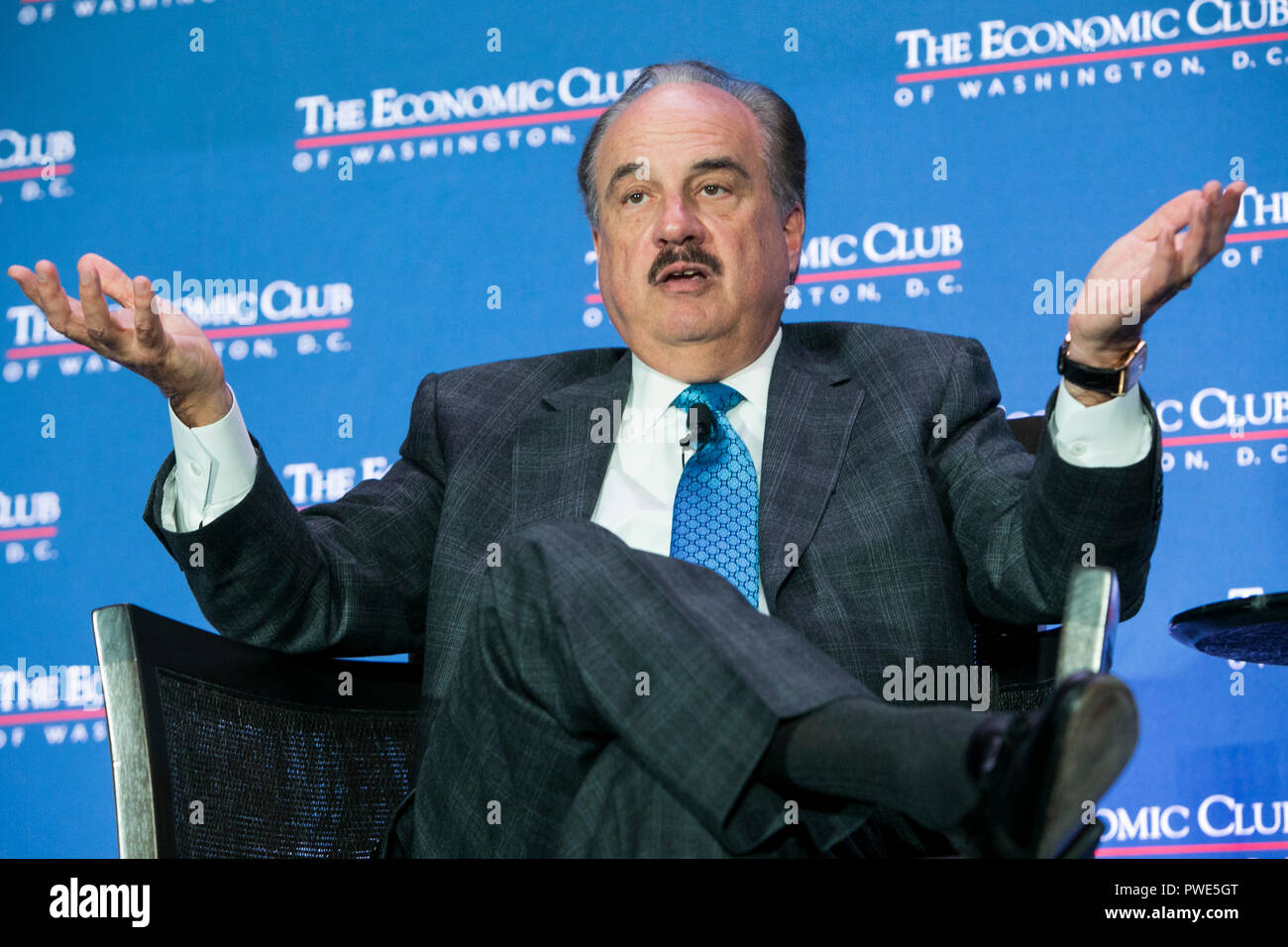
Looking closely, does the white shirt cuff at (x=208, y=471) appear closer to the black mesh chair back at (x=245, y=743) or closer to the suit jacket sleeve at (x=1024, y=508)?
the black mesh chair back at (x=245, y=743)

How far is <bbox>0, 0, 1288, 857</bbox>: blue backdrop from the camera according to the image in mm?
2527

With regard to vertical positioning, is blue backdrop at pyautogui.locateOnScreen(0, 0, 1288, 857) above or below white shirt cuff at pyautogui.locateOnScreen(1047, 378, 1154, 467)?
above

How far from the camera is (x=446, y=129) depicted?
2934 mm

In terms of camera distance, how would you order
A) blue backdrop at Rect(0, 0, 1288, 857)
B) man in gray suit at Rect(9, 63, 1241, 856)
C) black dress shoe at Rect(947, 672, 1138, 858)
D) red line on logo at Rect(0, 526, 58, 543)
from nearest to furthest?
1. black dress shoe at Rect(947, 672, 1138, 858)
2. man in gray suit at Rect(9, 63, 1241, 856)
3. blue backdrop at Rect(0, 0, 1288, 857)
4. red line on logo at Rect(0, 526, 58, 543)

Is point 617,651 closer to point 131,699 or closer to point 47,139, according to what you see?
point 131,699

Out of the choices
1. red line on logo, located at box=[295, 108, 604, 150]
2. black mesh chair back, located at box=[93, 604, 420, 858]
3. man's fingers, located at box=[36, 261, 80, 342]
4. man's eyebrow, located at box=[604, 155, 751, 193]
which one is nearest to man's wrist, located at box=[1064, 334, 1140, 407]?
man's eyebrow, located at box=[604, 155, 751, 193]

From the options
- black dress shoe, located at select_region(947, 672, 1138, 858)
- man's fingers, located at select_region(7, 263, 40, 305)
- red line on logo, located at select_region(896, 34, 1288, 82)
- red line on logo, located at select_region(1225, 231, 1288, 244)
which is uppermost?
red line on logo, located at select_region(896, 34, 1288, 82)

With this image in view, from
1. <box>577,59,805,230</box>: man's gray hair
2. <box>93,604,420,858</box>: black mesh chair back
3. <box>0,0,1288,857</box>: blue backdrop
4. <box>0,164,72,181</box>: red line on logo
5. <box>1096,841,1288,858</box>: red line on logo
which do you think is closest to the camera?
<box>93,604,420,858</box>: black mesh chair back

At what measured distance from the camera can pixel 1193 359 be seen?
8.38 ft

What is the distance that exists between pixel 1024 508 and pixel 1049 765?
67 cm

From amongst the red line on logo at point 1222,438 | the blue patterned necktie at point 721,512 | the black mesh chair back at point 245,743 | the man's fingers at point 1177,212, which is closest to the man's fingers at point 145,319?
the black mesh chair back at point 245,743

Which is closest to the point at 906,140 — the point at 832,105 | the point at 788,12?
the point at 832,105

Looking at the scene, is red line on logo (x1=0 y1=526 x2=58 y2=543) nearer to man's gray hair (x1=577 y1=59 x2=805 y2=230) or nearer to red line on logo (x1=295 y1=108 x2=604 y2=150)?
red line on logo (x1=295 y1=108 x2=604 y2=150)

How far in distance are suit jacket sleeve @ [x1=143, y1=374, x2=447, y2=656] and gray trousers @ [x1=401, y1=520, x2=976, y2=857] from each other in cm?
41
